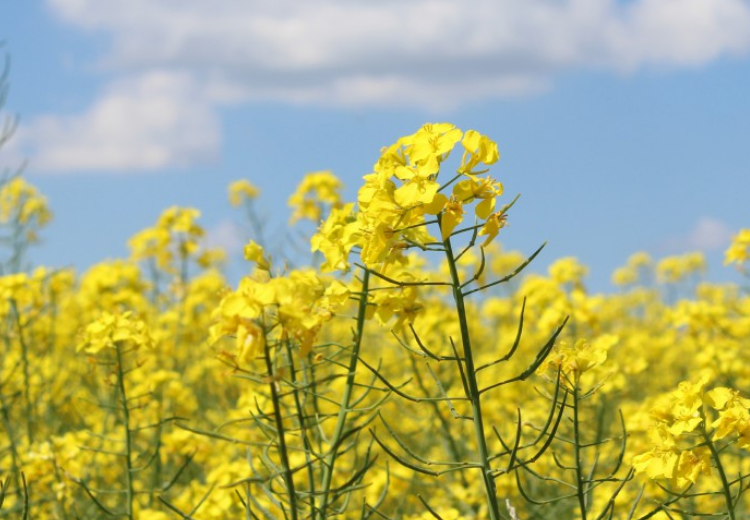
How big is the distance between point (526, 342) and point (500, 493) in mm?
3658

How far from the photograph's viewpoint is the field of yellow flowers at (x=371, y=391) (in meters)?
1.84

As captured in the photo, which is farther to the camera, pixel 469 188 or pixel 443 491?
pixel 443 491

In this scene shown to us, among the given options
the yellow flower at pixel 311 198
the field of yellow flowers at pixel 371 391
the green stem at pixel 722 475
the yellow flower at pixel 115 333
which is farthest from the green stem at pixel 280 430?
the yellow flower at pixel 311 198

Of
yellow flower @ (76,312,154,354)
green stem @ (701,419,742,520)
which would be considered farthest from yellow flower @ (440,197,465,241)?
yellow flower @ (76,312,154,354)

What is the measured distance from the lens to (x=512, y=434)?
543cm

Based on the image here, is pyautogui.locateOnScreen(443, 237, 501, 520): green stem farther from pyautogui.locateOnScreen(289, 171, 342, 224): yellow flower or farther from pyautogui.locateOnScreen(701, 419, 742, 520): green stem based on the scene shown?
pyautogui.locateOnScreen(289, 171, 342, 224): yellow flower

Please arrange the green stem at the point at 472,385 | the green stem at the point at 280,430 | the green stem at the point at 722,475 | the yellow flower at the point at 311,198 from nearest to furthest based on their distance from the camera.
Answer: the green stem at the point at 280,430 → the green stem at the point at 472,385 → the green stem at the point at 722,475 → the yellow flower at the point at 311,198

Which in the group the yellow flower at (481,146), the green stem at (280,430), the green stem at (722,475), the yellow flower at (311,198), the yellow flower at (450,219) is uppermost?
the yellow flower at (311,198)

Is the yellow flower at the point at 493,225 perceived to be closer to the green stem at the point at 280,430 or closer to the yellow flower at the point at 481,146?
the yellow flower at the point at 481,146

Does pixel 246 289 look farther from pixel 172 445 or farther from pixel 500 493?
pixel 500 493

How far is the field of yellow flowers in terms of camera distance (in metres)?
1.84

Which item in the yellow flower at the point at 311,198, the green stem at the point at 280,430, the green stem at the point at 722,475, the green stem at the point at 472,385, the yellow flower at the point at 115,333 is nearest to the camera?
the green stem at the point at 280,430

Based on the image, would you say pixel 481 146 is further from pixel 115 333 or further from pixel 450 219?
pixel 115 333

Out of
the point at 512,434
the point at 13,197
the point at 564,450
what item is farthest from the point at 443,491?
the point at 13,197
